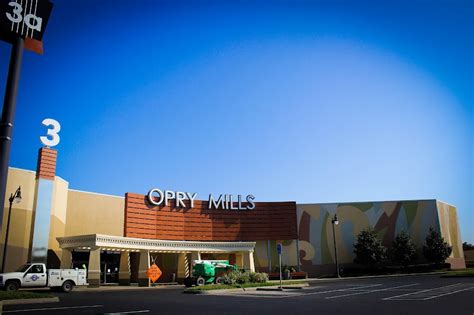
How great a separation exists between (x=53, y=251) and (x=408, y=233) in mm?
46349

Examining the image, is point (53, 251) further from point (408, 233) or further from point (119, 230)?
point (408, 233)

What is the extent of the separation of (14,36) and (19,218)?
34.1 metres

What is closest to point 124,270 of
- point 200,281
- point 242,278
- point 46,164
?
point 46,164

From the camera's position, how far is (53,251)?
4069cm

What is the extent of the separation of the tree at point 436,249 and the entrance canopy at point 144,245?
A: 24.0m

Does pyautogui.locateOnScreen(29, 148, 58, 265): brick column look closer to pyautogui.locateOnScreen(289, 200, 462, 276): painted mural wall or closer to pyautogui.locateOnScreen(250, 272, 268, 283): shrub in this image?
pyautogui.locateOnScreen(250, 272, 268, 283): shrub

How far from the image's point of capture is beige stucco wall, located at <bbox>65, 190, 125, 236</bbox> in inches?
1734

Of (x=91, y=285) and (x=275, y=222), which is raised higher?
(x=275, y=222)

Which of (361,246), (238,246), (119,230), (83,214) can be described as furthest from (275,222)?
(83,214)

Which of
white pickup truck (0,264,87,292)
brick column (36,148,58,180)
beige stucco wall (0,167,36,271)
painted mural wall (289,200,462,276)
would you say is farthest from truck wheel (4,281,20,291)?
painted mural wall (289,200,462,276)

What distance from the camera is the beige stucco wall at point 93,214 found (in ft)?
144

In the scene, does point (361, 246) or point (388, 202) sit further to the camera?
point (388, 202)

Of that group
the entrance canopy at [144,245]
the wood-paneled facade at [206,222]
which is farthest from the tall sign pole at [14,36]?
the wood-paneled facade at [206,222]

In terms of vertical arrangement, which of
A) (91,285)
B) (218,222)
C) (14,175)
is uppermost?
(14,175)
